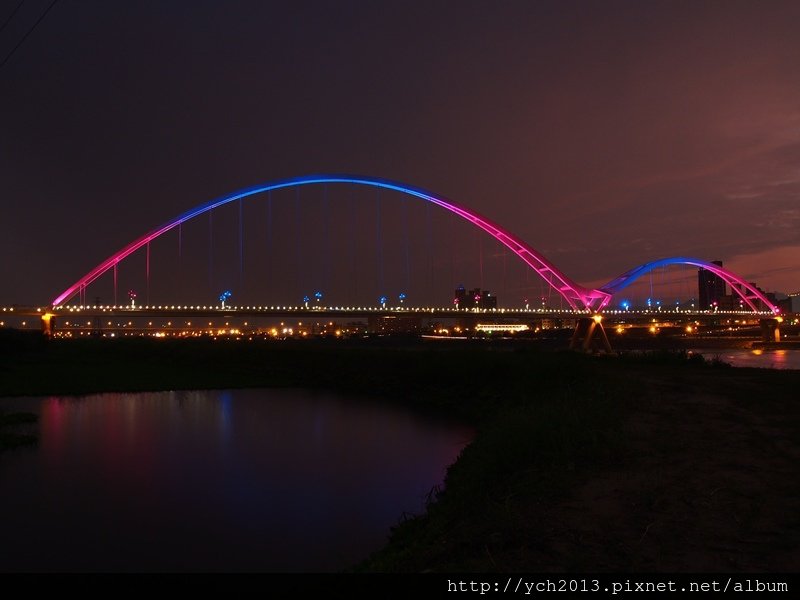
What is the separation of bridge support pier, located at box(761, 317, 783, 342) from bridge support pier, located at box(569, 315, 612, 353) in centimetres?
3274

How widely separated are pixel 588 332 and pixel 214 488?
6292 centimetres

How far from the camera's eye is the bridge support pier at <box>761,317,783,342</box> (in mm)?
92444

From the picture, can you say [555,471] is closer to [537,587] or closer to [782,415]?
[537,587]

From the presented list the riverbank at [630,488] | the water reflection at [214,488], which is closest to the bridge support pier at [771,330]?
the riverbank at [630,488]

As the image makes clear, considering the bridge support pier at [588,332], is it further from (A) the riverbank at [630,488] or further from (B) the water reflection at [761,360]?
(A) the riverbank at [630,488]

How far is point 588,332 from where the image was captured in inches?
2840

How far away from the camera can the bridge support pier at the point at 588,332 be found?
231 feet

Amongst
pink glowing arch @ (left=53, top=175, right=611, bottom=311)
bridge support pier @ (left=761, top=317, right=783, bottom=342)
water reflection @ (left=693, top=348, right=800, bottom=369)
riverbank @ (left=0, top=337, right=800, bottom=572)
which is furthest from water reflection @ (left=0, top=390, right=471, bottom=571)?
bridge support pier @ (left=761, top=317, right=783, bottom=342)

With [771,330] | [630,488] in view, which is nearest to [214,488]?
[630,488]

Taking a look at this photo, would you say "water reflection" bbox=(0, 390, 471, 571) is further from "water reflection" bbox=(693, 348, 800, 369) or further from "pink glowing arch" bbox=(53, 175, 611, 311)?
"pink glowing arch" bbox=(53, 175, 611, 311)

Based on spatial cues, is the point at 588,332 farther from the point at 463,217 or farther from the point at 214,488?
the point at 214,488

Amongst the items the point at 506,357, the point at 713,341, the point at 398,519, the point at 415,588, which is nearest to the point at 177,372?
the point at 506,357

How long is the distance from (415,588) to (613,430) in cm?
566

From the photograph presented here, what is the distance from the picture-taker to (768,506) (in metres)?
6.83
